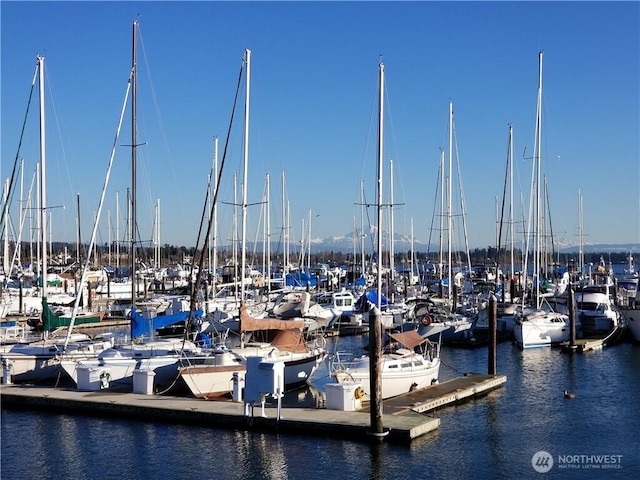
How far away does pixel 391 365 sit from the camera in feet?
104

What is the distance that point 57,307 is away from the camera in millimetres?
62750

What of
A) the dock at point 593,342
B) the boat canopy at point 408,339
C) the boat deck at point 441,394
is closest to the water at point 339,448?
the boat deck at point 441,394

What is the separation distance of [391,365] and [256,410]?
23.3 feet

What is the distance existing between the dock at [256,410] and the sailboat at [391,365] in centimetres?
63

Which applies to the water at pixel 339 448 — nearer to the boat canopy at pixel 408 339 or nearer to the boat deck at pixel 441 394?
the boat deck at pixel 441 394

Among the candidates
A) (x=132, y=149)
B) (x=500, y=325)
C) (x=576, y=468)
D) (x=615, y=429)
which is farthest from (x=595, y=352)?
(x=132, y=149)

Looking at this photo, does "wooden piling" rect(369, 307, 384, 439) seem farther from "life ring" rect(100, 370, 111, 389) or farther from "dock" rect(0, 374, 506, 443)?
"life ring" rect(100, 370, 111, 389)

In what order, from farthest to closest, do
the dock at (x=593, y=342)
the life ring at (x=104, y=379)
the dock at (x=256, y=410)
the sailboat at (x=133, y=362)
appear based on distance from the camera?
the dock at (x=593, y=342)
the sailboat at (x=133, y=362)
the life ring at (x=104, y=379)
the dock at (x=256, y=410)

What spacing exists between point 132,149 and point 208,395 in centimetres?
1411

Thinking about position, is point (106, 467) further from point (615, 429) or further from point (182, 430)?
point (615, 429)

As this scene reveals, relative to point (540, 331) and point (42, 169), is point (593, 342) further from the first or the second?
point (42, 169)

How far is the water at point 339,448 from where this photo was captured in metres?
22.6

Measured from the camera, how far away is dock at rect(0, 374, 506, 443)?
25456 millimetres

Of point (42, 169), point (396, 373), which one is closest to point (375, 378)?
point (396, 373)
